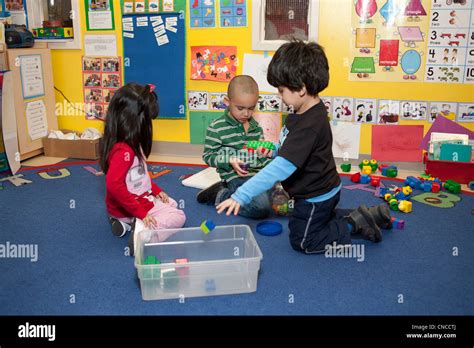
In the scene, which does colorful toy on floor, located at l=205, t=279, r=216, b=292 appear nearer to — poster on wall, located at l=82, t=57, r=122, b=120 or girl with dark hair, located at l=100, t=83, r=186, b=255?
girl with dark hair, located at l=100, t=83, r=186, b=255

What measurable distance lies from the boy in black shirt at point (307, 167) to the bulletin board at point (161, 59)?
1.27 m

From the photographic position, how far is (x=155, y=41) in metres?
2.78

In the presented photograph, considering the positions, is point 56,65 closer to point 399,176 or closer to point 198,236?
point 198,236

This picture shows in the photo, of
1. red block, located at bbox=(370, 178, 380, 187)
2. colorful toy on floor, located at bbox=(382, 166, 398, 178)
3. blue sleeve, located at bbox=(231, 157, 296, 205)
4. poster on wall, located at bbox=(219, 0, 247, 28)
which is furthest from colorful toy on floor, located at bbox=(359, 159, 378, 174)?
blue sleeve, located at bbox=(231, 157, 296, 205)

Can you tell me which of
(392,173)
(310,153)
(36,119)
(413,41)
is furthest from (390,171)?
(36,119)

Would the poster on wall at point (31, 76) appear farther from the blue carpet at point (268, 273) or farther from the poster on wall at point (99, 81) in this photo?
the blue carpet at point (268, 273)

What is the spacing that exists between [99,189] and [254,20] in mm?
1229

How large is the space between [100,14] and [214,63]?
0.77 m

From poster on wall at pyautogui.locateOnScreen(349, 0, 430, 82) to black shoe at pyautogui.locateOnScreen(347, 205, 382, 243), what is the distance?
1069 millimetres

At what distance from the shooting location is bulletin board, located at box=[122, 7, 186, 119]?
275 cm

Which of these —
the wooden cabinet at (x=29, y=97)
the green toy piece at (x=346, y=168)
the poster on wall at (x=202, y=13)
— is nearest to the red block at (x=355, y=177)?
the green toy piece at (x=346, y=168)

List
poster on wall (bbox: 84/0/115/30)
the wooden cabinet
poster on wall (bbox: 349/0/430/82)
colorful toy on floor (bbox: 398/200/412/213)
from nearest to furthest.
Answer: colorful toy on floor (bbox: 398/200/412/213)
poster on wall (bbox: 349/0/430/82)
the wooden cabinet
poster on wall (bbox: 84/0/115/30)

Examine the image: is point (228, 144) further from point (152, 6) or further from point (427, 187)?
point (152, 6)
